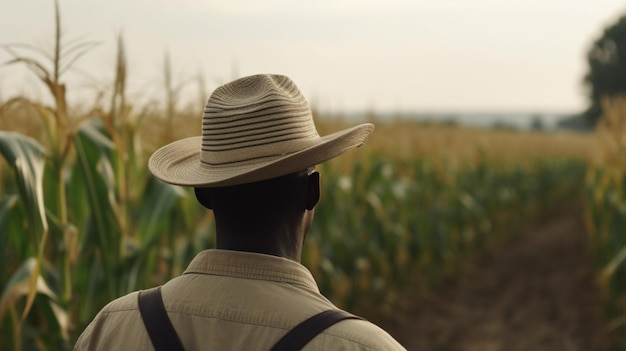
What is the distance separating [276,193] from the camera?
1524mm

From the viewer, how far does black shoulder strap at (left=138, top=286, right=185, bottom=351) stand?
1436 mm

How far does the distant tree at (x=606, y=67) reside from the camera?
182ft

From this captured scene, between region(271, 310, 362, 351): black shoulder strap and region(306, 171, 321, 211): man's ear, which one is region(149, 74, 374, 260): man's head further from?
region(271, 310, 362, 351): black shoulder strap

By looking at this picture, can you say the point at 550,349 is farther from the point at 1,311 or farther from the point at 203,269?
the point at 203,269

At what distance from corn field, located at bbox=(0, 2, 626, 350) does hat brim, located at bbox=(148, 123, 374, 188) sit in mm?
1010

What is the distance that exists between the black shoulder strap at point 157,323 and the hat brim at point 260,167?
0.76 feet

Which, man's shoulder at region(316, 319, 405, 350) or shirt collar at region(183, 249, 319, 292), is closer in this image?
man's shoulder at region(316, 319, 405, 350)

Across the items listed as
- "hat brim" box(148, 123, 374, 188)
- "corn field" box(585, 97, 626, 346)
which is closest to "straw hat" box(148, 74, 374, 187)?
"hat brim" box(148, 123, 374, 188)

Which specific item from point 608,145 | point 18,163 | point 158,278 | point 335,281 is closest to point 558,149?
point 608,145

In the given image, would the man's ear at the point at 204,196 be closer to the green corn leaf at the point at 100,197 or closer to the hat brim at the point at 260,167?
the hat brim at the point at 260,167

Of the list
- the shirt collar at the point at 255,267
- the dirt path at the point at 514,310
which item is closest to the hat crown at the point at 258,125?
the shirt collar at the point at 255,267

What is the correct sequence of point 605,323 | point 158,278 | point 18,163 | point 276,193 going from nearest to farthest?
point 276,193 → point 18,163 → point 158,278 → point 605,323

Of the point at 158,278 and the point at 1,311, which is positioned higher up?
the point at 1,311

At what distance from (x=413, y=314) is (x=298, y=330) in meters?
6.63
